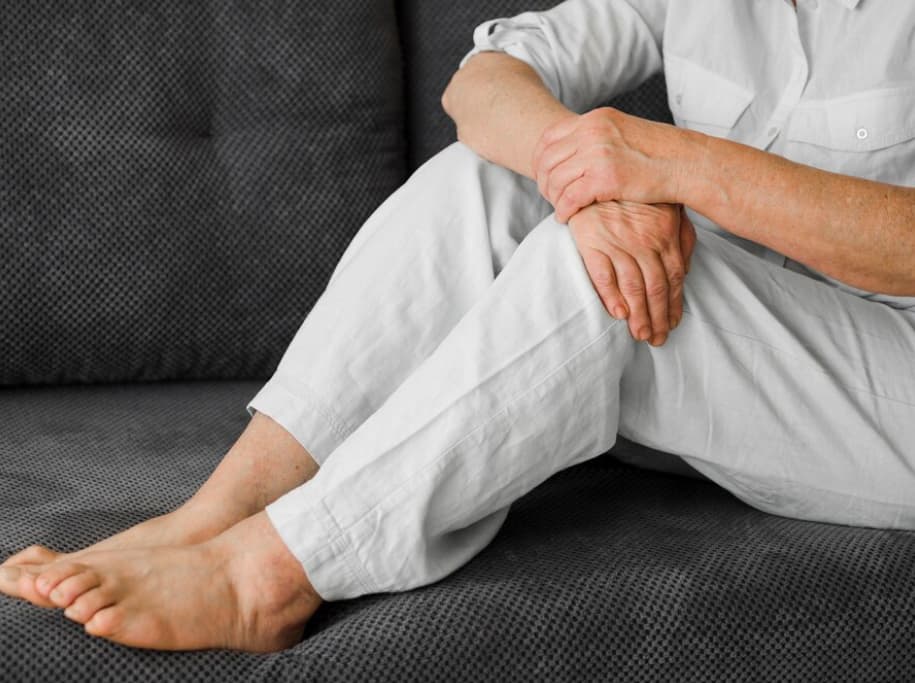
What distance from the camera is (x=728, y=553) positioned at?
1.16 meters

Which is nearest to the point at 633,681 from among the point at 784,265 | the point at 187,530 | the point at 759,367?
the point at 759,367

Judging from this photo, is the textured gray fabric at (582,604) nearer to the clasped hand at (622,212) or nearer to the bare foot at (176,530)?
the bare foot at (176,530)

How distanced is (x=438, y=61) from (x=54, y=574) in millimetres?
1015

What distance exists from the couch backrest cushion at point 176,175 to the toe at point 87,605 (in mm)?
681

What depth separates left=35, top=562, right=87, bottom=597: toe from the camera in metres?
0.99

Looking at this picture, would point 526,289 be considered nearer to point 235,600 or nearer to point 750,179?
point 750,179

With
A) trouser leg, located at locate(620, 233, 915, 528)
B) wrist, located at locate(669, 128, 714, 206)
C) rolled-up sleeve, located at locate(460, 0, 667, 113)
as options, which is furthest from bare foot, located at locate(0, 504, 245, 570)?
rolled-up sleeve, located at locate(460, 0, 667, 113)

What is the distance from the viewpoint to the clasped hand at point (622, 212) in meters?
1.07

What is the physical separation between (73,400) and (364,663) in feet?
2.55

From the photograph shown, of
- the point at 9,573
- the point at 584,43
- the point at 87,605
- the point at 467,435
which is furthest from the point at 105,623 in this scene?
the point at 584,43

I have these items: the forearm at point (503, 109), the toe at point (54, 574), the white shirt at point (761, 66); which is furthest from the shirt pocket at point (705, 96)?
the toe at point (54, 574)

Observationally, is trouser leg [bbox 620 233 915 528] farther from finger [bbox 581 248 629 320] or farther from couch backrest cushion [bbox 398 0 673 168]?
Result: couch backrest cushion [bbox 398 0 673 168]

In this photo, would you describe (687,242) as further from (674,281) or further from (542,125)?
(542,125)

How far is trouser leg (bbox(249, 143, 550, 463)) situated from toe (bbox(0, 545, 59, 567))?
23 centimetres
